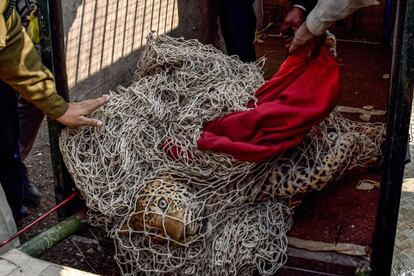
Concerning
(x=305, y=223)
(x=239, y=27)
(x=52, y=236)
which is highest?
(x=239, y=27)

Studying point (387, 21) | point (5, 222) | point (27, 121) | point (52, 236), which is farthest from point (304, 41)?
point (387, 21)

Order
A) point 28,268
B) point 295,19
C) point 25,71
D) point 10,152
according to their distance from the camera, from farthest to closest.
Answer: point 10,152 < point 295,19 < point 25,71 < point 28,268

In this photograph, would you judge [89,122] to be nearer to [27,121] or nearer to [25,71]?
[25,71]

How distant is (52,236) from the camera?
2832mm

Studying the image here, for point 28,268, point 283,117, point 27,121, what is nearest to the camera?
point 28,268

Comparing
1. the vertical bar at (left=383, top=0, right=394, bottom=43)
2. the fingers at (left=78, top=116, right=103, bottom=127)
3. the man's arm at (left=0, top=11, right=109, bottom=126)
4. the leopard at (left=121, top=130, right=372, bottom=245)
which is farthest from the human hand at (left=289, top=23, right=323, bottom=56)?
the vertical bar at (left=383, top=0, right=394, bottom=43)

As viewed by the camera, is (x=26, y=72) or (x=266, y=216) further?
(x=266, y=216)

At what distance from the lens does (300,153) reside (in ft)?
9.59

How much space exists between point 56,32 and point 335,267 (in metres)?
1.74

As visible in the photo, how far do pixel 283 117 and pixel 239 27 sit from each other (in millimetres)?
2172

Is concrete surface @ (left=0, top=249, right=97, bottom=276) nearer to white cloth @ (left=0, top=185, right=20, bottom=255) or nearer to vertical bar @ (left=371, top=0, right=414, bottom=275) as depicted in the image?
white cloth @ (left=0, top=185, right=20, bottom=255)

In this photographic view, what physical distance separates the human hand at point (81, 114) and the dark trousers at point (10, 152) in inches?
30.2

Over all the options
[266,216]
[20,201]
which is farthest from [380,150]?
[20,201]

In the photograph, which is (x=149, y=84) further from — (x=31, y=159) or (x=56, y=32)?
(x=31, y=159)
